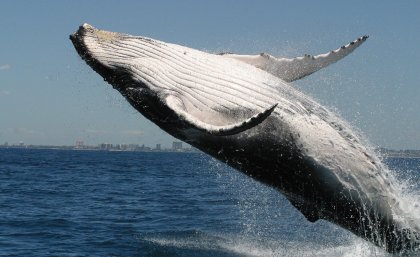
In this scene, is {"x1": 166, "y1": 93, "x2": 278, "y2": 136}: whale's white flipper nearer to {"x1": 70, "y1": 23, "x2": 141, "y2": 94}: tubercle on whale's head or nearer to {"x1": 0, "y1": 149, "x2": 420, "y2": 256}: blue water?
{"x1": 70, "y1": 23, "x2": 141, "y2": 94}: tubercle on whale's head

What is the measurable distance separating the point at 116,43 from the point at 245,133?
2.06 meters

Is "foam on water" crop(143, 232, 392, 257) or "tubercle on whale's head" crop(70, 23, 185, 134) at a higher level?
"tubercle on whale's head" crop(70, 23, 185, 134)

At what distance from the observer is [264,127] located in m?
6.83

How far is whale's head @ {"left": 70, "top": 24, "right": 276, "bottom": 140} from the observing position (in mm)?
6785

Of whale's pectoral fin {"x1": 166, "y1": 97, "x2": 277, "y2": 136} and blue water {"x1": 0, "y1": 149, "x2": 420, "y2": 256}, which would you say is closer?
whale's pectoral fin {"x1": 166, "y1": 97, "x2": 277, "y2": 136}

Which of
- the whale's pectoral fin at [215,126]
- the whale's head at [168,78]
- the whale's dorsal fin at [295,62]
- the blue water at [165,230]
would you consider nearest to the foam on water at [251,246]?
the blue water at [165,230]

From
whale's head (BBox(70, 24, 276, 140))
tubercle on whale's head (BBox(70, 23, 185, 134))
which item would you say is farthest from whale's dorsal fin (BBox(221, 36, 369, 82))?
tubercle on whale's head (BBox(70, 23, 185, 134))

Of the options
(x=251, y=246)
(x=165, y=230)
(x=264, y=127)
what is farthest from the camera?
(x=165, y=230)

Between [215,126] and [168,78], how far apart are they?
1249mm

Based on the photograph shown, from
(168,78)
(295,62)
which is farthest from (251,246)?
(168,78)

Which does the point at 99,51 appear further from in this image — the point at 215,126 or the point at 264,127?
the point at 264,127

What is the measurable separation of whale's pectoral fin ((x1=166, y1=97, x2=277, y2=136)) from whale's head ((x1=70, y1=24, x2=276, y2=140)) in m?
0.03

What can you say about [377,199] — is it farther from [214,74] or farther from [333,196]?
[214,74]

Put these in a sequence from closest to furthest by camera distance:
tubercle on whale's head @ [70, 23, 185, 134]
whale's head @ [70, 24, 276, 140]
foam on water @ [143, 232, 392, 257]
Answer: whale's head @ [70, 24, 276, 140] < tubercle on whale's head @ [70, 23, 185, 134] < foam on water @ [143, 232, 392, 257]
